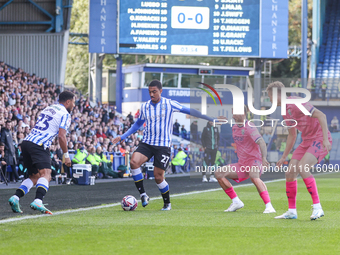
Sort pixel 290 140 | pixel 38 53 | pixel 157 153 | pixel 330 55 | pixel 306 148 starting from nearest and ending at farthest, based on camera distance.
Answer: pixel 306 148 < pixel 290 140 < pixel 157 153 < pixel 38 53 < pixel 330 55

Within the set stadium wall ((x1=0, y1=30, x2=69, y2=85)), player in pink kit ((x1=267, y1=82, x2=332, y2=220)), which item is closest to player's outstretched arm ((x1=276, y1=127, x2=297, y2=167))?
player in pink kit ((x1=267, y1=82, x2=332, y2=220))

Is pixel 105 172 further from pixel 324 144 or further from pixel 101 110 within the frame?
pixel 324 144

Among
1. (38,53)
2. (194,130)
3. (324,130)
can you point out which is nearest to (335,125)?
(194,130)

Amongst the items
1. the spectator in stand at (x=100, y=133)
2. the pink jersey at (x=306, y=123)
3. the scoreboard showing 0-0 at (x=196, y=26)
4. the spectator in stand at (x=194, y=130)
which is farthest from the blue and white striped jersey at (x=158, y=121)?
the spectator in stand at (x=194, y=130)

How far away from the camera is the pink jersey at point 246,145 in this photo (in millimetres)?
9070

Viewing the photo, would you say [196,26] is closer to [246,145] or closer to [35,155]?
[246,145]

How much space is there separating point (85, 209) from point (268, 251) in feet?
15.1

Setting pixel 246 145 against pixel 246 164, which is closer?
pixel 246 164

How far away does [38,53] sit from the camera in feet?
100

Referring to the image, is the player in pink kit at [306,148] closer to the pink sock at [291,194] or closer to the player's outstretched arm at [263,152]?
the pink sock at [291,194]

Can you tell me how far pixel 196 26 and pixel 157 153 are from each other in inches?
780

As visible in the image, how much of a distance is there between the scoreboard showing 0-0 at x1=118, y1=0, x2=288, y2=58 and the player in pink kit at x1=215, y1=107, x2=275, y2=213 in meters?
19.4

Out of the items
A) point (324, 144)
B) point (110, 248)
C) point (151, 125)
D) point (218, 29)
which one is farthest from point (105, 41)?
point (110, 248)

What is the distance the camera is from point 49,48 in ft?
101
